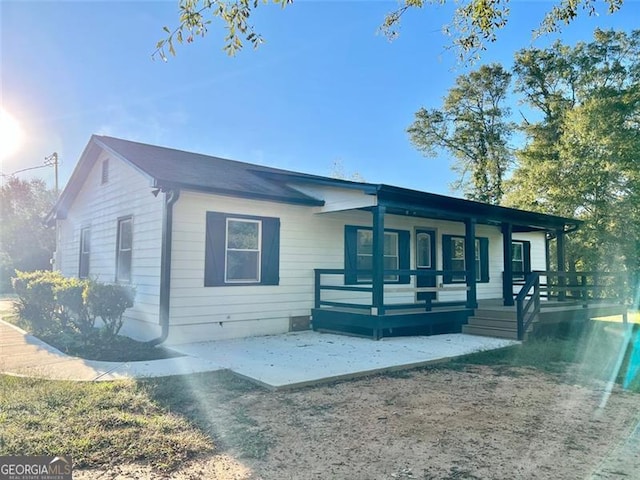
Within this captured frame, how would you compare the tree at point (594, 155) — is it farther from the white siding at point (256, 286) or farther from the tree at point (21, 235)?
the tree at point (21, 235)

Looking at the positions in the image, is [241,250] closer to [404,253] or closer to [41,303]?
[404,253]

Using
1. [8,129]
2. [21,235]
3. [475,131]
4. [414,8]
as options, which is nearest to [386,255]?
[414,8]

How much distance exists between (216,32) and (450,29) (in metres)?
2.95

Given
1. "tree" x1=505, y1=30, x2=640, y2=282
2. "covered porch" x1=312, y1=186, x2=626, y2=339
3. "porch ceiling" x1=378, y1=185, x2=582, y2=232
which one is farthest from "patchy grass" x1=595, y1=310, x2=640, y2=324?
"porch ceiling" x1=378, y1=185, x2=582, y2=232

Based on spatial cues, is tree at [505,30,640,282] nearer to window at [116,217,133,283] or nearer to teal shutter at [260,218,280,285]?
teal shutter at [260,218,280,285]

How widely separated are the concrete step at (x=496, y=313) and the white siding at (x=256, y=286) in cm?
79

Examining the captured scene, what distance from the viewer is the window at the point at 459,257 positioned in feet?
42.3

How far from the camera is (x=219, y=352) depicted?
722 cm

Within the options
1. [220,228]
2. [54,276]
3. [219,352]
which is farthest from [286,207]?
[54,276]

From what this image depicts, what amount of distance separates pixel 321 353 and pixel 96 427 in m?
3.97

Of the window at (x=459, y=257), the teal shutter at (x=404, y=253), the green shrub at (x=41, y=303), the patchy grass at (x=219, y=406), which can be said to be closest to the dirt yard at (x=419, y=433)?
the patchy grass at (x=219, y=406)

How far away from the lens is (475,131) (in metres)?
24.6

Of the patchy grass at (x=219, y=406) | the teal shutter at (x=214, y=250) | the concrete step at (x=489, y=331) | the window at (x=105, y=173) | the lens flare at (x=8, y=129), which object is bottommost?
the patchy grass at (x=219, y=406)
